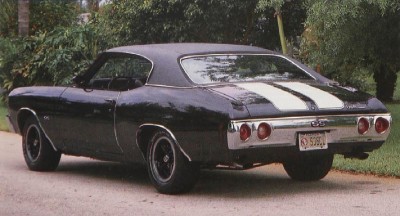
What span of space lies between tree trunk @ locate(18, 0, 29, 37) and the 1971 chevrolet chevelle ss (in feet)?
50.0

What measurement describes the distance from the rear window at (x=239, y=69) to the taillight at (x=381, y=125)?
1.00m

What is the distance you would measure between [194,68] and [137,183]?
1.49m

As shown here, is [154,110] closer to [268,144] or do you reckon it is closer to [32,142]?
[268,144]

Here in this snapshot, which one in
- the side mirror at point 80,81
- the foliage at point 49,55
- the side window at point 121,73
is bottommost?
the foliage at point 49,55

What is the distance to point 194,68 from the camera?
956cm

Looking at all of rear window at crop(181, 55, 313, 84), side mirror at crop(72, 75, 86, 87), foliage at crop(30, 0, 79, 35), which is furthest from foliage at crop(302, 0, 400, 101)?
foliage at crop(30, 0, 79, 35)

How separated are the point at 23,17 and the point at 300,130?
18.3 meters

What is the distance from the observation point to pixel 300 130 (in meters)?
8.71

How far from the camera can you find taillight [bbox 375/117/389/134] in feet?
30.2

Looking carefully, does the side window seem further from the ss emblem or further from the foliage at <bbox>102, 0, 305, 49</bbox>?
the foliage at <bbox>102, 0, 305, 49</bbox>

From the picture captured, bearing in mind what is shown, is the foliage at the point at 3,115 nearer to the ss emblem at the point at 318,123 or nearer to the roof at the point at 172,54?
the roof at the point at 172,54

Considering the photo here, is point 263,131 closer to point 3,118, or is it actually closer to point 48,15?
point 3,118

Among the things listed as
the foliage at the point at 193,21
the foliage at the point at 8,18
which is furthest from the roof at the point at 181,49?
the foliage at the point at 8,18

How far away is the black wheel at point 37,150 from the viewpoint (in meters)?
11.2
